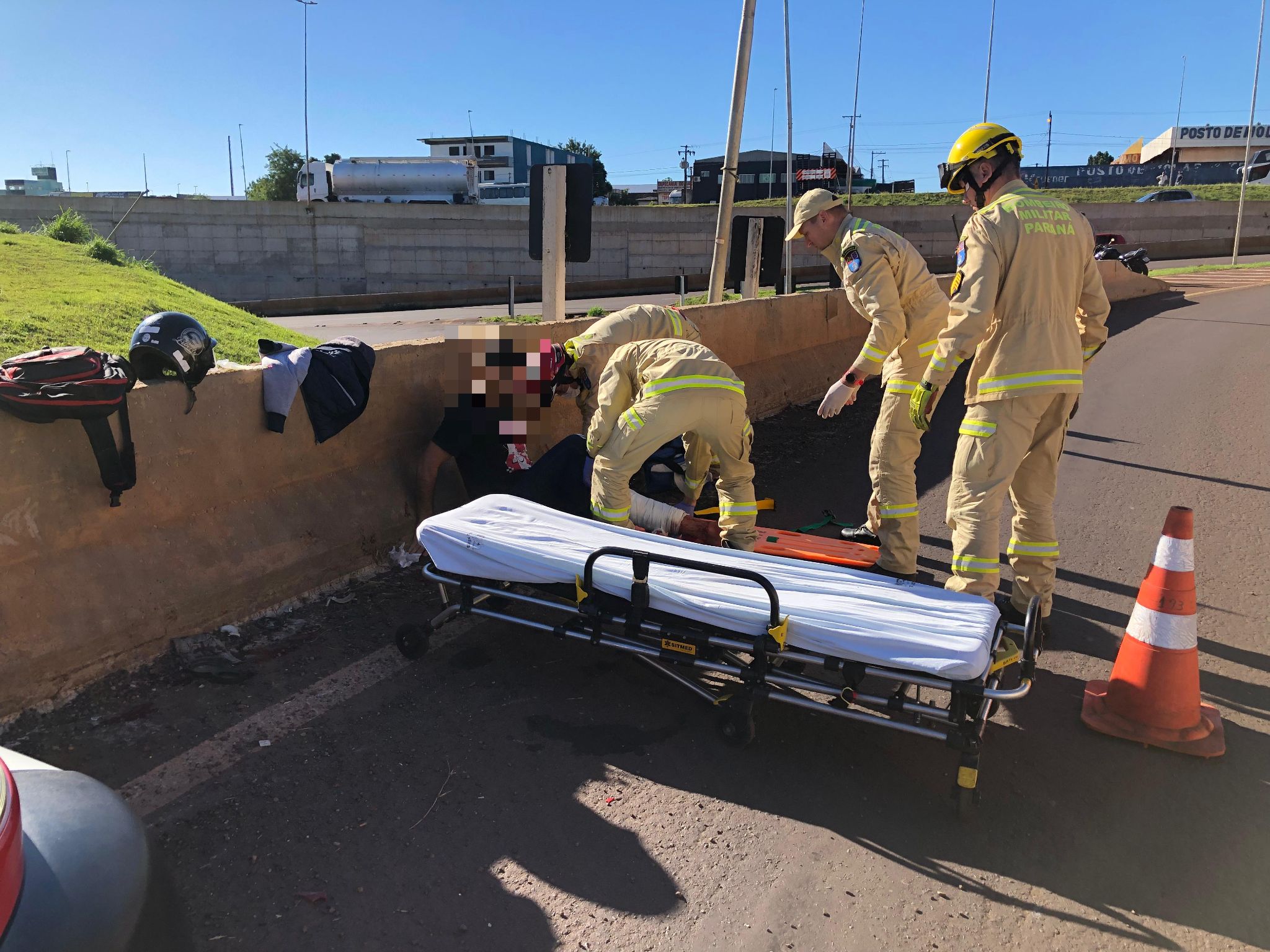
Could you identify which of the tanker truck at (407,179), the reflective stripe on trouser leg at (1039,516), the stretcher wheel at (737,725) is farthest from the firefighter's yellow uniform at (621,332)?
the tanker truck at (407,179)

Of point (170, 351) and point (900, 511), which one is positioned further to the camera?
point (900, 511)

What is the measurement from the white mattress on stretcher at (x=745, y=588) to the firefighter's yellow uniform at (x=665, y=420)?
31cm

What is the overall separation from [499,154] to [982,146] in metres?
61.7

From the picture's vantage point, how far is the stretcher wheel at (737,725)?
3.27m

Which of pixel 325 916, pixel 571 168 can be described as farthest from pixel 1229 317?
pixel 325 916

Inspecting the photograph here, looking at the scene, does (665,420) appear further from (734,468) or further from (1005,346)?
(1005,346)

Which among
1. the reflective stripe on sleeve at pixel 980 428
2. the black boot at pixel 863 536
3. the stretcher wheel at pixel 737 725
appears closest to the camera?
the stretcher wheel at pixel 737 725

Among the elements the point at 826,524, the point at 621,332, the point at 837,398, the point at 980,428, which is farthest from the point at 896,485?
the point at 621,332

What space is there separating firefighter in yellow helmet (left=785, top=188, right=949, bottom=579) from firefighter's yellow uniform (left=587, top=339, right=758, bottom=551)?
652 millimetres

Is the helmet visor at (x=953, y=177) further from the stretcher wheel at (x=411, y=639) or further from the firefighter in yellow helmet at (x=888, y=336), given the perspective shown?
the stretcher wheel at (x=411, y=639)

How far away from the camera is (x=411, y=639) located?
3.86 metres

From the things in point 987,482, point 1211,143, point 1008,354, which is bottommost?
point 987,482

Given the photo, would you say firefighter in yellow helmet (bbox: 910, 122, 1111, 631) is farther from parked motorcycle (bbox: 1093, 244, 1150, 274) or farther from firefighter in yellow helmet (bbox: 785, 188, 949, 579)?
parked motorcycle (bbox: 1093, 244, 1150, 274)

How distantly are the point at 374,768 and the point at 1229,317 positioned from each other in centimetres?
1904
